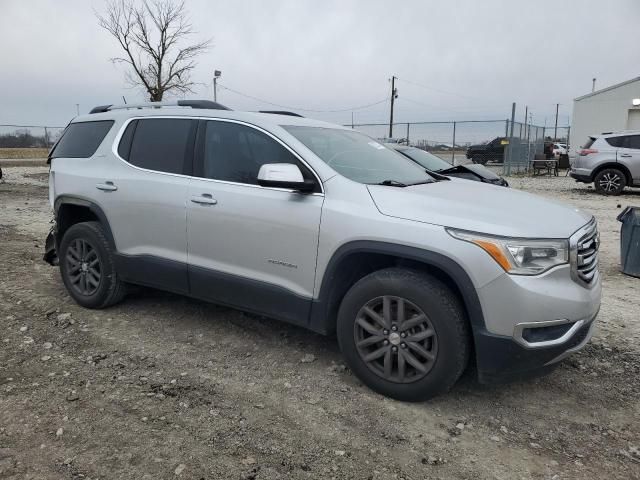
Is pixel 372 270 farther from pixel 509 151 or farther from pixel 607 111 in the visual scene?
pixel 607 111

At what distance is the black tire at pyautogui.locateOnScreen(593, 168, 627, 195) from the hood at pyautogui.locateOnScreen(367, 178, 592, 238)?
12720 mm

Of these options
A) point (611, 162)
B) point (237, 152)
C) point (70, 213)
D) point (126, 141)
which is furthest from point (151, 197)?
point (611, 162)

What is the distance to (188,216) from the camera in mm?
3875

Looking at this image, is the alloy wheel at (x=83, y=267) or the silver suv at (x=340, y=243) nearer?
the silver suv at (x=340, y=243)

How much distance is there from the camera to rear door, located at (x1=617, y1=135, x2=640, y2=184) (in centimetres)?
1408

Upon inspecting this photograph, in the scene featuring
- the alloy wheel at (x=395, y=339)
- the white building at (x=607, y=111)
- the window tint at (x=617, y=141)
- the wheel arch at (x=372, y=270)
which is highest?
the white building at (x=607, y=111)

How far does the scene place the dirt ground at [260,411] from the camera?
2.62 metres

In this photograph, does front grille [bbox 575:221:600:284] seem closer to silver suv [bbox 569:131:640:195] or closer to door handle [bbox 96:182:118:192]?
door handle [bbox 96:182:118:192]

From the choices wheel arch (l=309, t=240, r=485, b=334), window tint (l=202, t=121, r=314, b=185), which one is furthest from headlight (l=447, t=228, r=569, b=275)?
window tint (l=202, t=121, r=314, b=185)

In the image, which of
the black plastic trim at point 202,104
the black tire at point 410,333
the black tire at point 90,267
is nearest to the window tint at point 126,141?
the black plastic trim at point 202,104

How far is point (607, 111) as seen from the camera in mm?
26016

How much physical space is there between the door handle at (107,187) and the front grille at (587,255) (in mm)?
3441

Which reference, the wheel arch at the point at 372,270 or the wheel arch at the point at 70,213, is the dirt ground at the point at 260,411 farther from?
the wheel arch at the point at 70,213

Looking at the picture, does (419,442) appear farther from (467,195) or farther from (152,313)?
(152,313)
